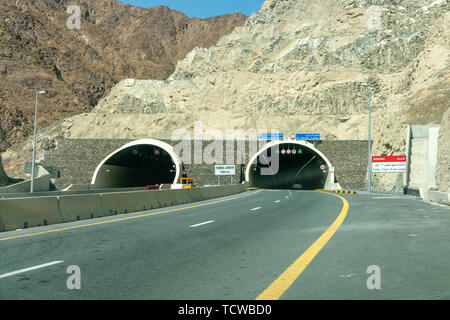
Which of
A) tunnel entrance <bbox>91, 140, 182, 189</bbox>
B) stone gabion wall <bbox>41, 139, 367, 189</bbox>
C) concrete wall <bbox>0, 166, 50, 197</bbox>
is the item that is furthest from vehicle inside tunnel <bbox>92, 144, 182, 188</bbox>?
concrete wall <bbox>0, 166, 50, 197</bbox>

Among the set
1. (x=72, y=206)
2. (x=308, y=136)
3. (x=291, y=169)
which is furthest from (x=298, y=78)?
(x=72, y=206)

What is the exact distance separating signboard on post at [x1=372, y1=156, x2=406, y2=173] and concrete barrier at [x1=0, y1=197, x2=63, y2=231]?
3433 centimetres

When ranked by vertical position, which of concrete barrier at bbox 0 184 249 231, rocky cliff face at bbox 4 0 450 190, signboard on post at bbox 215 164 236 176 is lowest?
signboard on post at bbox 215 164 236 176

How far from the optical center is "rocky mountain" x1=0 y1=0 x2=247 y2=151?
115m

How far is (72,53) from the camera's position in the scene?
14762 cm

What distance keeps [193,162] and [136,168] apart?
10586mm

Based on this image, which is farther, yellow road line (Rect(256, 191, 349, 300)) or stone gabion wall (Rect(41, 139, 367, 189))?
stone gabion wall (Rect(41, 139, 367, 189))

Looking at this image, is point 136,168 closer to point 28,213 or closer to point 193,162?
point 193,162

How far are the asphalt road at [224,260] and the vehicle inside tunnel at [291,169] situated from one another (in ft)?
156

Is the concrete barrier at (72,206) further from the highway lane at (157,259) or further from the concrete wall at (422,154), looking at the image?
the concrete wall at (422,154)

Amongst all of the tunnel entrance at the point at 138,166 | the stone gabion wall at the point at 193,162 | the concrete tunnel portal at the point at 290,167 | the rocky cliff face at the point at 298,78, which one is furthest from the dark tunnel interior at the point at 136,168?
the concrete tunnel portal at the point at 290,167

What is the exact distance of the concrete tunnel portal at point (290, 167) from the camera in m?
58.3

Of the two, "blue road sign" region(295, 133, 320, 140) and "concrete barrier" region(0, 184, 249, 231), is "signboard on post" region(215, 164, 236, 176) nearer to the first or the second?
"blue road sign" region(295, 133, 320, 140)
